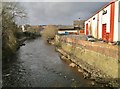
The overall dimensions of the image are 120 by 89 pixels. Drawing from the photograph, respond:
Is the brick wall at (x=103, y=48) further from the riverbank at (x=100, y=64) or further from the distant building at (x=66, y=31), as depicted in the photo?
the distant building at (x=66, y=31)

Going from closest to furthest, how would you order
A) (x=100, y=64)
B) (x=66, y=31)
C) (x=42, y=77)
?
1. (x=42, y=77)
2. (x=100, y=64)
3. (x=66, y=31)

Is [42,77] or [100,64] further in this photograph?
[100,64]

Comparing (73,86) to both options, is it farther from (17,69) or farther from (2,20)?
(2,20)

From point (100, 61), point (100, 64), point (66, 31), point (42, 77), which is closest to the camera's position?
point (42, 77)

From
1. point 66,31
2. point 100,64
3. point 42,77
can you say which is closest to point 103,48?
point 100,64

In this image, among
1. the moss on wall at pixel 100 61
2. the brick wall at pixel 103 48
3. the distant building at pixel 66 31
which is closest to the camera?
the moss on wall at pixel 100 61

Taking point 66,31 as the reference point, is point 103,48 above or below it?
above

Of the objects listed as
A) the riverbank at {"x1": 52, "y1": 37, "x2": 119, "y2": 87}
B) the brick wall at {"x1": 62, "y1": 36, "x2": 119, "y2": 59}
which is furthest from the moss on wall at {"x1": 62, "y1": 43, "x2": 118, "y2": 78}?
the brick wall at {"x1": 62, "y1": 36, "x2": 119, "y2": 59}

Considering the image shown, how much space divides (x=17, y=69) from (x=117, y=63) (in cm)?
864

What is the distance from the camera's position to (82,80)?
1469 cm

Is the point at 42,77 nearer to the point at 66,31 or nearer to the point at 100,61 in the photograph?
the point at 100,61

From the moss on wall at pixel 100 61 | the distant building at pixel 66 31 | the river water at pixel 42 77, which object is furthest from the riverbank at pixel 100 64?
the distant building at pixel 66 31

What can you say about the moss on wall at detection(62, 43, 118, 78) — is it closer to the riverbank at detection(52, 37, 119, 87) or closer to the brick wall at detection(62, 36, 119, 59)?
the riverbank at detection(52, 37, 119, 87)

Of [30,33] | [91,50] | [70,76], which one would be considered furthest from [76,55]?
[30,33]
